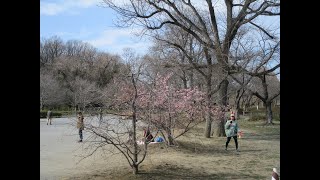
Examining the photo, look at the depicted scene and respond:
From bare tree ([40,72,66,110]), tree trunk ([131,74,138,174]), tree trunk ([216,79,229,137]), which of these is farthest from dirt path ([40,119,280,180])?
bare tree ([40,72,66,110])

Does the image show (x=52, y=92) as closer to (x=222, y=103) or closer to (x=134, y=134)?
(x=222, y=103)

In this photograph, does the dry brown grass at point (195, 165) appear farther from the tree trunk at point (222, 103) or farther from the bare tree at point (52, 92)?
the bare tree at point (52, 92)

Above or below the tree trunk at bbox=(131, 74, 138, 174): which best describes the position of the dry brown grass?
below

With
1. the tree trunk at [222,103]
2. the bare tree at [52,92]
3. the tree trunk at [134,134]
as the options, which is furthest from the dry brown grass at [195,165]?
the bare tree at [52,92]

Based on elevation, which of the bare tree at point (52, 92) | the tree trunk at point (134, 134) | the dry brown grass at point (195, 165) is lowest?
the dry brown grass at point (195, 165)

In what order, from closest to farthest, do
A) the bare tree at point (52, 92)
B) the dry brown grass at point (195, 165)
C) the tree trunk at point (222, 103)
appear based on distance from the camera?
the dry brown grass at point (195, 165)
the tree trunk at point (222, 103)
the bare tree at point (52, 92)

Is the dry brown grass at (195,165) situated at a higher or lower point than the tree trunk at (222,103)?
lower

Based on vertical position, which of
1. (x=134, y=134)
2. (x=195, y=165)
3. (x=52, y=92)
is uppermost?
(x=52, y=92)

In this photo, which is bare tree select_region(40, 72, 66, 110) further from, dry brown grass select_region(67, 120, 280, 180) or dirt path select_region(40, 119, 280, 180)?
dry brown grass select_region(67, 120, 280, 180)

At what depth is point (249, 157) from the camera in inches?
404

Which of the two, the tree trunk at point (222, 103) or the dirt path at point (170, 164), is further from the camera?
the tree trunk at point (222, 103)

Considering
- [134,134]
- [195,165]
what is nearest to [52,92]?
[195,165]
